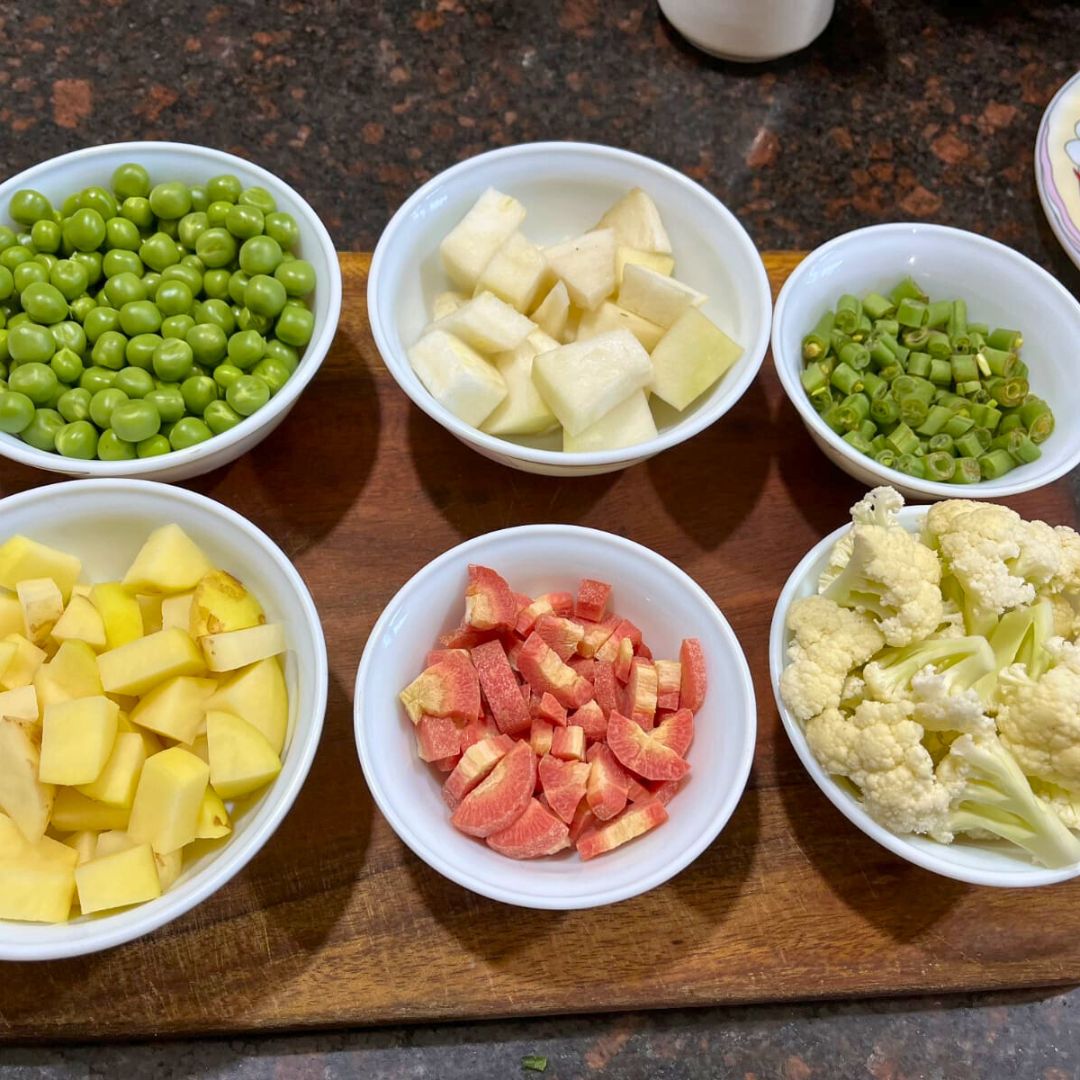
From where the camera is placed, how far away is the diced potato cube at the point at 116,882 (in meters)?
1.23

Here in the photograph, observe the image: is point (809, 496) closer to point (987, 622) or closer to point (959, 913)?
point (987, 622)

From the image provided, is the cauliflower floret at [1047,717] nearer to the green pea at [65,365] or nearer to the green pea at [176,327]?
the green pea at [176,327]

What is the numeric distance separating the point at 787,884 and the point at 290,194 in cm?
147

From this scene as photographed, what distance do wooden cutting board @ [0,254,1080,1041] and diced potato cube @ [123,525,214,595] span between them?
0.24 metres

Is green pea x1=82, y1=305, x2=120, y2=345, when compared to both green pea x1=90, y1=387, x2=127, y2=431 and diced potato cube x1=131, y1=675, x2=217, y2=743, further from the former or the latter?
diced potato cube x1=131, y1=675, x2=217, y2=743

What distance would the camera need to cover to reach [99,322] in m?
1.61

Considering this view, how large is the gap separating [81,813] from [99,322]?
0.81 m

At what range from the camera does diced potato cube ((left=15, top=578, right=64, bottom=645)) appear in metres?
1.39

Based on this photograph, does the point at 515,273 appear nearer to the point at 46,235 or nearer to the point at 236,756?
the point at 46,235

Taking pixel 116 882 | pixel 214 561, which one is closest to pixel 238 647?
pixel 214 561

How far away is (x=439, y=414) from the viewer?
5.14ft

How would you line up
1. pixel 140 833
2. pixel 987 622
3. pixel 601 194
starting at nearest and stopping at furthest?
pixel 140 833 → pixel 987 622 → pixel 601 194

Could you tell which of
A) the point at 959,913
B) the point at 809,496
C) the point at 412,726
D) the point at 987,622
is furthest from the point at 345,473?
the point at 959,913

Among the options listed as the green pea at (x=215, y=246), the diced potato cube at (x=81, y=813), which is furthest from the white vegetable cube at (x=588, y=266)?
the diced potato cube at (x=81, y=813)
